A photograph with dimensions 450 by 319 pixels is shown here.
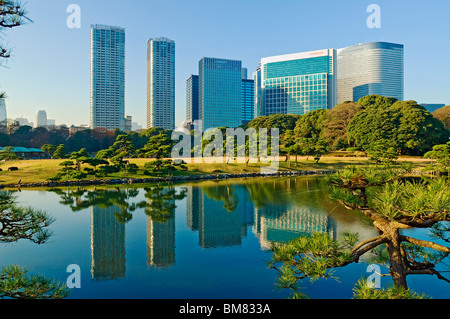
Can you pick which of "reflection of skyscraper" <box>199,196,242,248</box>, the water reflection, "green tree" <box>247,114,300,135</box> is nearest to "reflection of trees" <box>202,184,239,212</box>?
the water reflection

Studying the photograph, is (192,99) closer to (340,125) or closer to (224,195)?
(340,125)

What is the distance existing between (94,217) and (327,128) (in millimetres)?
39652

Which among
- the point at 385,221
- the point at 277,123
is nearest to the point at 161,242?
the point at 385,221

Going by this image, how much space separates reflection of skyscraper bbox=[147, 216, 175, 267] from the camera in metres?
7.86

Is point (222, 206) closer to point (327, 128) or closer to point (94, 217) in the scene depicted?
point (94, 217)

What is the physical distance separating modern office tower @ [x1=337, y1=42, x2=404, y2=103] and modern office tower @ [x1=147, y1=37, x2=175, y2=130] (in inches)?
2541

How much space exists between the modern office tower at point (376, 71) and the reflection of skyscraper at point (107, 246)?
104104mm

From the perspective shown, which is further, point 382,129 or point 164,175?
point 382,129

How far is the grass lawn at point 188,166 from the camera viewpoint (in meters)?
23.3

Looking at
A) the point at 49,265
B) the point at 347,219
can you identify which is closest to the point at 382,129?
the point at 347,219

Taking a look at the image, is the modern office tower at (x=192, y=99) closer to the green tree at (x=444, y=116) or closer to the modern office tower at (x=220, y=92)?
the modern office tower at (x=220, y=92)

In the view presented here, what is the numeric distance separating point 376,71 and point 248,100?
43.9 metres

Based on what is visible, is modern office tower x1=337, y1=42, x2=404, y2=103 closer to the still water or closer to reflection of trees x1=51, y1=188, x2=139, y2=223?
the still water
